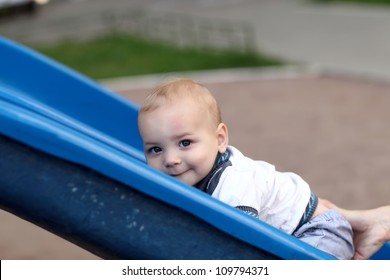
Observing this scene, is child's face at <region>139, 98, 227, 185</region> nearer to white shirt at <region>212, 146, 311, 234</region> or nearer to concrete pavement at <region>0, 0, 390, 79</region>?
white shirt at <region>212, 146, 311, 234</region>

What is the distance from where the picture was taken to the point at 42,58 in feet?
9.86

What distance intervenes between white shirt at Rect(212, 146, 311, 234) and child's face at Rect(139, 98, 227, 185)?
2.8 inches

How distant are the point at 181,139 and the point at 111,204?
11.7 inches

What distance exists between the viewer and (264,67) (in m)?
7.90

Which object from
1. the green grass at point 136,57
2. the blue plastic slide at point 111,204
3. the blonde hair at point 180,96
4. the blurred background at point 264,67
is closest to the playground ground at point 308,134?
the blurred background at point 264,67

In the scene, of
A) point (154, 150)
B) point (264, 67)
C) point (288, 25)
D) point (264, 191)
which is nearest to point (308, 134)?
point (264, 67)

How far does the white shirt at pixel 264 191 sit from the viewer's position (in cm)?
206

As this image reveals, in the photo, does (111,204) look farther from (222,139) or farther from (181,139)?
(222,139)

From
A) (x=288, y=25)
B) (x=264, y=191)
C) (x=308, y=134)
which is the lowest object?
(x=288, y=25)

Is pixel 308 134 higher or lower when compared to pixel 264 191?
lower

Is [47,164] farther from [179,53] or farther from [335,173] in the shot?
[179,53]

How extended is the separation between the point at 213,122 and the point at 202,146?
0.07 m

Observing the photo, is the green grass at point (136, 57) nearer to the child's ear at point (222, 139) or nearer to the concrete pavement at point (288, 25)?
the concrete pavement at point (288, 25)

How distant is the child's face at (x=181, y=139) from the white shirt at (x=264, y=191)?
0.24ft
